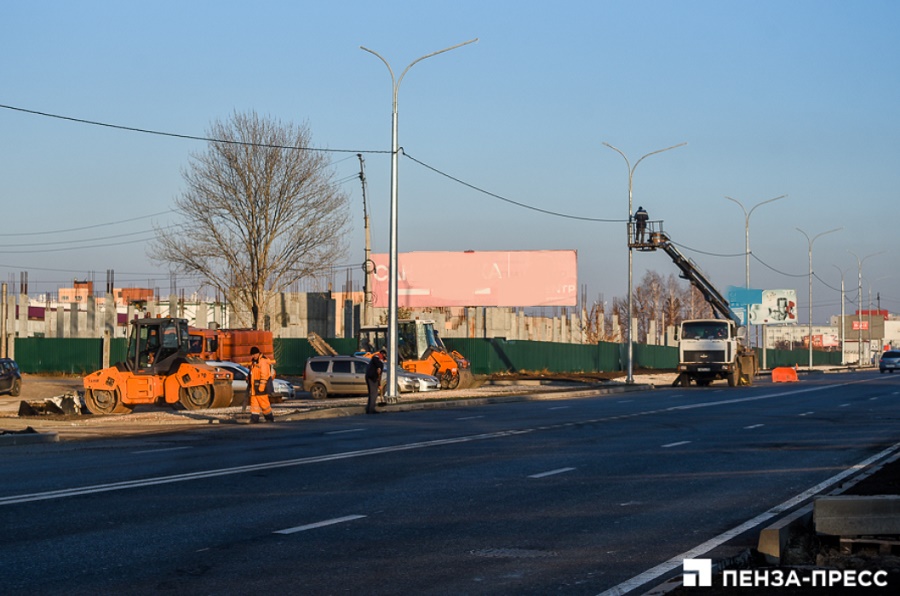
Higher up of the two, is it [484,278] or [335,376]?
[484,278]

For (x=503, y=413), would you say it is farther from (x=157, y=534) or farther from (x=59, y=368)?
(x=59, y=368)

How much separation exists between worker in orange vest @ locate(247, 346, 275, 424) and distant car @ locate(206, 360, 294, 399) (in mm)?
7207

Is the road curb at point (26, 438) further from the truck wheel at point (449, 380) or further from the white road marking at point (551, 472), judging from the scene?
the truck wheel at point (449, 380)

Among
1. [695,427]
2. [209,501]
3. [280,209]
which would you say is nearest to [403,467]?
[209,501]

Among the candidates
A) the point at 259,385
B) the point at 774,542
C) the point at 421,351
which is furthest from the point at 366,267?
the point at 774,542

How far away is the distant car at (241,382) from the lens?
3575 cm

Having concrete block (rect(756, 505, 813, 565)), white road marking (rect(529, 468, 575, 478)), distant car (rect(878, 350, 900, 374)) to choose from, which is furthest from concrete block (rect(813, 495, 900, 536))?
distant car (rect(878, 350, 900, 374))

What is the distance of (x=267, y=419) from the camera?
88.8 ft

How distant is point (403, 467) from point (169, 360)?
1616 centimetres

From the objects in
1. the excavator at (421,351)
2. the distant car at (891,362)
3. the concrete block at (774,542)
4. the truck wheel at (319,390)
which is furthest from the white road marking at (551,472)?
the distant car at (891,362)

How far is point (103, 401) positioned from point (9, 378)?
36.1ft

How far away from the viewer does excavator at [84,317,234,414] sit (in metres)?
30.5

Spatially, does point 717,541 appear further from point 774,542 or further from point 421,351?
point 421,351

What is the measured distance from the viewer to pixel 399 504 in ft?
41.3
